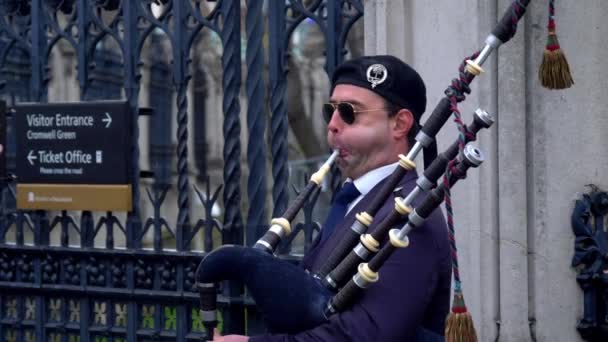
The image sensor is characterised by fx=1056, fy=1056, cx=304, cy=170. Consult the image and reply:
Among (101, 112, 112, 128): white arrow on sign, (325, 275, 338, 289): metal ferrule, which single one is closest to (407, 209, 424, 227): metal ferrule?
(325, 275, 338, 289): metal ferrule

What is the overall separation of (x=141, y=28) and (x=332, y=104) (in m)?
2.47

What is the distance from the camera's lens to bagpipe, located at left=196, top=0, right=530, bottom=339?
3.17 m

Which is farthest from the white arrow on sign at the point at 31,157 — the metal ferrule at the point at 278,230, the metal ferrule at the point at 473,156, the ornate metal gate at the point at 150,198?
the metal ferrule at the point at 473,156

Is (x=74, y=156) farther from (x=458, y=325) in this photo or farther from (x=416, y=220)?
(x=458, y=325)

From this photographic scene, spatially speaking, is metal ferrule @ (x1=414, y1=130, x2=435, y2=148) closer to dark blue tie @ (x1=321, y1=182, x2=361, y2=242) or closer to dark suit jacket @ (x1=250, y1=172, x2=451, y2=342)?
dark suit jacket @ (x1=250, y1=172, x2=451, y2=342)

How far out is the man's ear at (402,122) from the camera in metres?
3.56

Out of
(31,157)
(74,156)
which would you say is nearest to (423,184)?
(74,156)

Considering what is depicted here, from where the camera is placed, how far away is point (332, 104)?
12.0ft

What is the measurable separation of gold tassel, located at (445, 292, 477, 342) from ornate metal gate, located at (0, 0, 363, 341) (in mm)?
2127

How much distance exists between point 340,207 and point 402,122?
0.39m

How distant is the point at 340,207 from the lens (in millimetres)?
3729

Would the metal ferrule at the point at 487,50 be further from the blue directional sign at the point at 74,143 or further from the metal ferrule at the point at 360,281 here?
the blue directional sign at the point at 74,143

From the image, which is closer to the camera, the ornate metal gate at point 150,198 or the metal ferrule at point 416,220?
the metal ferrule at point 416,220

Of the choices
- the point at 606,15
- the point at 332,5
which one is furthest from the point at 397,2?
the point at 606,15
